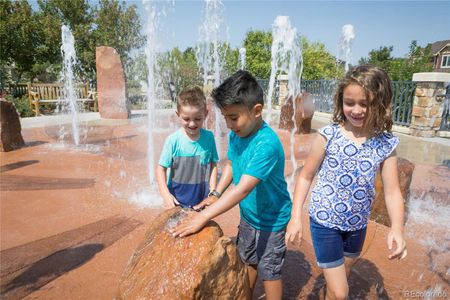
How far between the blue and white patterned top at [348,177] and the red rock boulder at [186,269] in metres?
0.59

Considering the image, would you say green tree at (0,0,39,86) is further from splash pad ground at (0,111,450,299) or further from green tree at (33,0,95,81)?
splash pad ground at (0,111,450,299)

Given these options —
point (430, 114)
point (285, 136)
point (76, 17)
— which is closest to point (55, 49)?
point (76, 17)

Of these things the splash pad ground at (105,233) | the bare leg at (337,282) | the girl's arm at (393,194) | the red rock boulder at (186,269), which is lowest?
the splash pad ground at (105,233)

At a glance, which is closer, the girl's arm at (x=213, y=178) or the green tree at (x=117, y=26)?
the girl's arm at (x=213, y=178)

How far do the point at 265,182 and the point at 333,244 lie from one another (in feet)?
1.66

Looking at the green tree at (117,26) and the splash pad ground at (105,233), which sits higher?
the green tree at (117,26)

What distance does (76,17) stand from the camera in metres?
20.6

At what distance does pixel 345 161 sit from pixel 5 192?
4.65 m

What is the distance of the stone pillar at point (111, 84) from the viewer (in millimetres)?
11898

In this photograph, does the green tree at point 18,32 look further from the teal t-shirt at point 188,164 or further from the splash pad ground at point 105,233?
the teal t-shirt at point 188,164

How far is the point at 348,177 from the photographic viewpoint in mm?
1901

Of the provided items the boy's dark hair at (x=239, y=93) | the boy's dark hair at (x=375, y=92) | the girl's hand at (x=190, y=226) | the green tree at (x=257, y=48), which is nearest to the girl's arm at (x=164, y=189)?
the girl's hand at (x=190, y=226)

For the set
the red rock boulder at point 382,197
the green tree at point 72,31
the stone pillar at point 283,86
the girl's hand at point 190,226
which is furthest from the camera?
the green tree at point 72,31

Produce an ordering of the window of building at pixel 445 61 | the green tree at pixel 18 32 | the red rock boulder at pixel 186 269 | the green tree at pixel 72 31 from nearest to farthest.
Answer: the red rock boulder at pixel 186 269
the green tree at pixel 18 32
the green tree at pixel 72 31
the window of building at pixel 445 61
